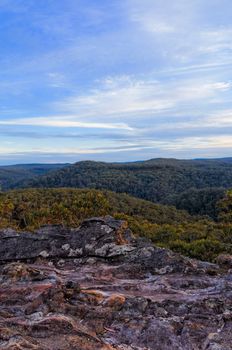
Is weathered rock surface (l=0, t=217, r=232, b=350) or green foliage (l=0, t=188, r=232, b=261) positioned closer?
weathered rock surface (l=0, t=217, r=232, b=350)

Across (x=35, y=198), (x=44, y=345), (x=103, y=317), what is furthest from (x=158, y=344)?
(x=35, y=198)

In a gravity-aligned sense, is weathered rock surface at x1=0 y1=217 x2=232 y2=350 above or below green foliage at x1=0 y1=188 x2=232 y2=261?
above

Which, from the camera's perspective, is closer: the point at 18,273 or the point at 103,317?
the point at 103,317

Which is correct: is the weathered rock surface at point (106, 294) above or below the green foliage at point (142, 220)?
above

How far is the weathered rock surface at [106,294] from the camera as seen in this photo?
722 centimetres

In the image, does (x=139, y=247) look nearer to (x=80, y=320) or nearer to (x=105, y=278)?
(x=105, y=278)

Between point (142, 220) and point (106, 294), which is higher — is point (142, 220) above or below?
below

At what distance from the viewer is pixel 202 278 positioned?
10.4 m

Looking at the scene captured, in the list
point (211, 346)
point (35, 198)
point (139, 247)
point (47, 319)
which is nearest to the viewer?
point (211, 346)

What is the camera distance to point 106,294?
9242 millimetres

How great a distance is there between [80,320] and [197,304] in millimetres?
2602

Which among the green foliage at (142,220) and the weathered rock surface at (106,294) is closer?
the weathered rock surface at (106,294)

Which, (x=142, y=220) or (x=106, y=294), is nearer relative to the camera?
(x=106, y=294)

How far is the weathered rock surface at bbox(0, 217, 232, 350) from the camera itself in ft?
23.7
